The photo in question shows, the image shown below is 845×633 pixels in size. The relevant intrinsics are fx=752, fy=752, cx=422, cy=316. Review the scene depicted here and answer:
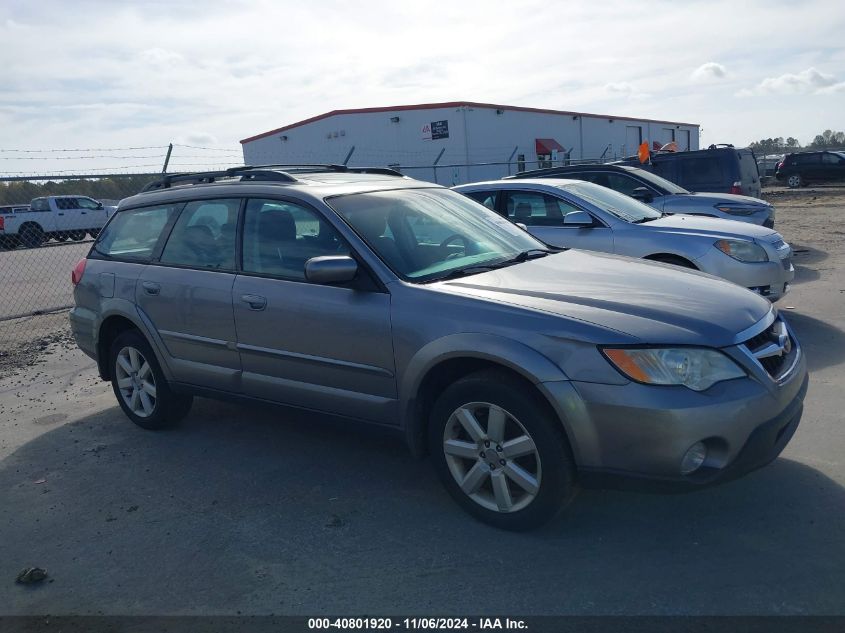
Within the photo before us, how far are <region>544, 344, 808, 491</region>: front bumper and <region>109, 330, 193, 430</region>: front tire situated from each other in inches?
123

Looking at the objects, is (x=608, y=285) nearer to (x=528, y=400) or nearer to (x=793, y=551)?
(x=528, y=400)

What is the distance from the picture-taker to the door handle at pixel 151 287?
515 centimetres

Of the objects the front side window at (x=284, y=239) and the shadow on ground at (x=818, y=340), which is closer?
the front side window at (x=284, y=239)

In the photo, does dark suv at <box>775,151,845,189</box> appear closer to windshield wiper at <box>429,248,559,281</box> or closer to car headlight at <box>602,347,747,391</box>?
windshield wiper at <box>429,248,559,281</box>

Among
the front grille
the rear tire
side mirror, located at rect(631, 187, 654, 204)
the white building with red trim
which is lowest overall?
the rear tire

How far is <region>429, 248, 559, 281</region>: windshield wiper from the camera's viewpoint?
4.11 metres

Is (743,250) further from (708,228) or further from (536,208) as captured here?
(536,208)

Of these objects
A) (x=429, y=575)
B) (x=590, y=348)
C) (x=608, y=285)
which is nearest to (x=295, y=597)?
(x=429, y=575)

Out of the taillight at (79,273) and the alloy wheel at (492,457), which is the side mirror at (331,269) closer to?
the alloy wheel at (492,457)

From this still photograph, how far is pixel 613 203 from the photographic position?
8.00 meters

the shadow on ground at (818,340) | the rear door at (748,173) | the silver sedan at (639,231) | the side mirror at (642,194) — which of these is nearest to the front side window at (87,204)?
the rear door at (748,173)

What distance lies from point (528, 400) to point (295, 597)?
52.9 inches

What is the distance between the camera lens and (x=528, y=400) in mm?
3457

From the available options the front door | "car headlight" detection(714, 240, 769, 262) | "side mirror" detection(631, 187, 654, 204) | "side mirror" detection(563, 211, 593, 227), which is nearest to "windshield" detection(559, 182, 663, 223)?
"side mirror" detection(563, 211, 593, 227)
